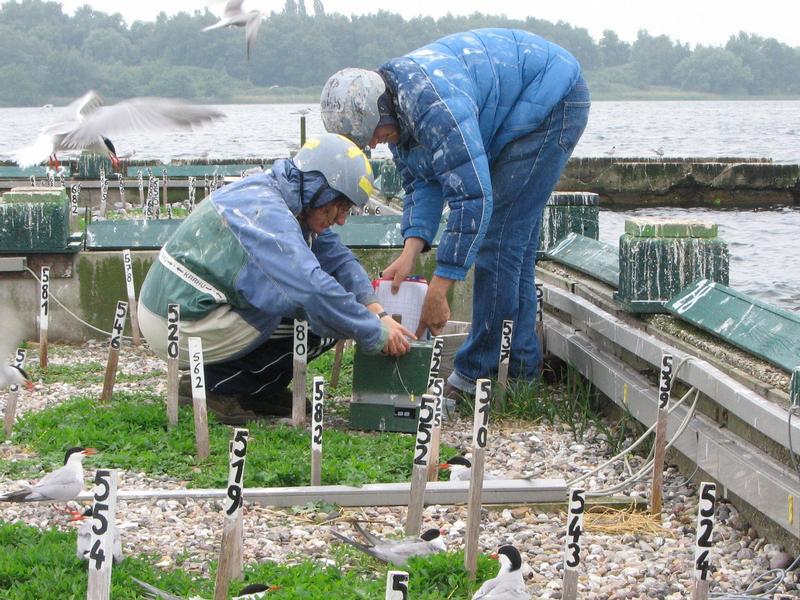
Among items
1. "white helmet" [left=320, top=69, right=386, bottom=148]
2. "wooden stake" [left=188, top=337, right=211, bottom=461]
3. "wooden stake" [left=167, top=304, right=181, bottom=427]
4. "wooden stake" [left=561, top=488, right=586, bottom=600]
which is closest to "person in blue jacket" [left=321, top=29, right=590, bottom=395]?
"white helmet" [left=320, top=69, right=386, bottom=148]

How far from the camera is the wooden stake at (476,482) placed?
4551 millimetres

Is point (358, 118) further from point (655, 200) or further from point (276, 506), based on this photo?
point (655, 200)

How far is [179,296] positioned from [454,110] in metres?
1.77

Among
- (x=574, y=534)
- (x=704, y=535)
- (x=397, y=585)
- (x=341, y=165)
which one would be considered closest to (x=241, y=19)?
(x=341, y=165)

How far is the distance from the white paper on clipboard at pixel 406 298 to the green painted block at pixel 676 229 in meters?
1.29

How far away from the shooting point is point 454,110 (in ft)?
21.4

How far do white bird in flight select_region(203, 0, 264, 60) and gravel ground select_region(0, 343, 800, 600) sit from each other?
12.4 feet

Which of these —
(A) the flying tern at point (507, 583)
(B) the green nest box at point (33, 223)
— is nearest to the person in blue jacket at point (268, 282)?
(A) the flying tern at point (507, 583)

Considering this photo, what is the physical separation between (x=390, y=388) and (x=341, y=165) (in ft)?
4.20

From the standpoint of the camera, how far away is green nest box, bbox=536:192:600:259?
9.68 m

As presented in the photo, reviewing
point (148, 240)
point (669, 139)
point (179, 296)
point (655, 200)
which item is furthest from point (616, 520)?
point (669, 139)

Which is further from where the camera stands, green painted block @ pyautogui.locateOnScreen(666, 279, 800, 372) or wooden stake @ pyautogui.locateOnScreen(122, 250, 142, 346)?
wooden stake @ pyautogui.locateOnScreen(122, 250, 142, 346)

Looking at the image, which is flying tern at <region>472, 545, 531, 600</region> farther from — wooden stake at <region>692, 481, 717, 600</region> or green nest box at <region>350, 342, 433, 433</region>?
green nest box at <region>350, 342, 433, 433</region>

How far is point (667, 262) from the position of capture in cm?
718
